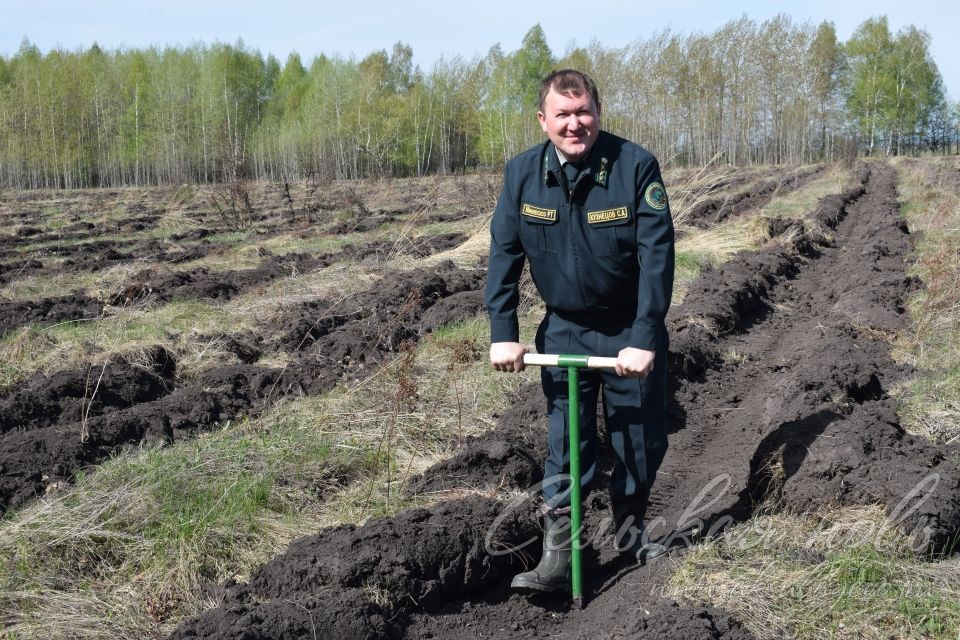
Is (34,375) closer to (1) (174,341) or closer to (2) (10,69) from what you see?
(1) (174,341)

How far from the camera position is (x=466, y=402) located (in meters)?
5.93

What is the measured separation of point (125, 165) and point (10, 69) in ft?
47.9

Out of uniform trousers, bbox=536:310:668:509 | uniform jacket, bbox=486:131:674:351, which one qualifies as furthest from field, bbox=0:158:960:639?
uniform jacket, bbox=486:131:674:351

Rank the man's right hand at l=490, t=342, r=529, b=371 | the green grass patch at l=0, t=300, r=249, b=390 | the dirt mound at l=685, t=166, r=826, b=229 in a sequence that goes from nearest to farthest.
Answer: the man's right hand at l=490, t=342, r=529, b=371, the green grass patch at l=0, t=300, r=249, b=390, the dirt mound at l=685, t=166, r=826, b=229

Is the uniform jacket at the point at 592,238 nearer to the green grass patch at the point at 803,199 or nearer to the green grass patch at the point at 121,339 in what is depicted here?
the green grass patch at the point at 121,339

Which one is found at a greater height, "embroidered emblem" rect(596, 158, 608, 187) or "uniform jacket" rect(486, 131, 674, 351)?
"embroidered emblem" rect(596, 158, 608, 187)

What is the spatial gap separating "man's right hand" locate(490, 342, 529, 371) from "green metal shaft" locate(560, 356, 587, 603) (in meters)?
0.21

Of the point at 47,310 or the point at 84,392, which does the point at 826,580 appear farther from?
the point at 47,310

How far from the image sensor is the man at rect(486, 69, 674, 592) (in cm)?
318

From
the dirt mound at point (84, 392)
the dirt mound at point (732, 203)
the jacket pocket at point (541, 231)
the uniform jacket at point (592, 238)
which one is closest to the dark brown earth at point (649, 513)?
the uniform jacket at point (592, 238)

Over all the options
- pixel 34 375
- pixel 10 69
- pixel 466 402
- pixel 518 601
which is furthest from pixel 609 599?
pixel 10 69

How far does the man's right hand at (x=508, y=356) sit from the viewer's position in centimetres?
340

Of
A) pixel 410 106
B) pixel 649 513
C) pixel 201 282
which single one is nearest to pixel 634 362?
pixel 649 513

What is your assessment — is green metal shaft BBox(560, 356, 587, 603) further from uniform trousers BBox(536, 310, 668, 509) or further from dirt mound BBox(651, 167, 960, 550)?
dirt mound BBox(651, 167, 960, 550)
